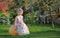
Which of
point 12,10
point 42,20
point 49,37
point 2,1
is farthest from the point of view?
point 42,20

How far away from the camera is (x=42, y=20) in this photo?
18500 mm

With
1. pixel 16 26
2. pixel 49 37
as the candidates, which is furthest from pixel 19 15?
pixel 49 37

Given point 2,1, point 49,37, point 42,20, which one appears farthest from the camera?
point 42,20

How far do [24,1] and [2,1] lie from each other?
14.4ft

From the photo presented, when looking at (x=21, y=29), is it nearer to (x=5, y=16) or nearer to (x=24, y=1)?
(x=24, y=1)

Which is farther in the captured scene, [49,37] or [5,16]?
[5,16]

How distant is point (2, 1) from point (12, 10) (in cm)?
214

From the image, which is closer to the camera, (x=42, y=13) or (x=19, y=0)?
(x=19, y=0)

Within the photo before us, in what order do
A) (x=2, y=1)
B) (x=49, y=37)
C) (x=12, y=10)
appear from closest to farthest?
(x=49, y=37) → (x=2, y=1) → (x=12, y=10)

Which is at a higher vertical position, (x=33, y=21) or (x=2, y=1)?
(x=2, y=1)

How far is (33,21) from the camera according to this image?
1747cm

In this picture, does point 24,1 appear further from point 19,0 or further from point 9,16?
point 9,16

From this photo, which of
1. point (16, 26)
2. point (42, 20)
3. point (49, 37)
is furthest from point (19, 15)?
point (42, 20)

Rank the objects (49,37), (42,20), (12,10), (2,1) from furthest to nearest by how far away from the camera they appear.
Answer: (42,20) < (12,10) < (2,1) < (49,37)
